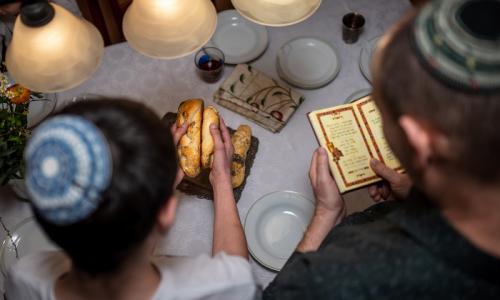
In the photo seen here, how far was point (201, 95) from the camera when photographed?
1.84 meters

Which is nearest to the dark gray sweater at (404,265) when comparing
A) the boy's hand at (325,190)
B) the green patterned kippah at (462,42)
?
the green patterned kippah at (462,42)

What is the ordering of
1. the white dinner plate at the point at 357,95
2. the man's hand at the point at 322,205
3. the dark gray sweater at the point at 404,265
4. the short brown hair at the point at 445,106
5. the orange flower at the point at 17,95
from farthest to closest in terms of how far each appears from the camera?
1. the white dinner plate at the point at 357,95
2. the orange flower at the point at 17,95
3. the man's hand at the point at 322,205
4. the dark gray sweater at the point at 404,265
5. the short brown hair at the point at 445,106

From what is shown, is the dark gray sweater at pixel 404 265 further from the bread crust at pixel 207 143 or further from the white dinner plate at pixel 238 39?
the white dinner plate at pixel 238 39

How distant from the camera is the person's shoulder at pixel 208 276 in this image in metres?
1.04

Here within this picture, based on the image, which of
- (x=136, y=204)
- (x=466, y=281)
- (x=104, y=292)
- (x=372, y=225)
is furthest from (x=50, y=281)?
(x=466, y=281)

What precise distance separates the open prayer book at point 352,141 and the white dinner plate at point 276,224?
152 millimetres

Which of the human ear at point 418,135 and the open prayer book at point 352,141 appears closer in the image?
the human ear at point 418,135

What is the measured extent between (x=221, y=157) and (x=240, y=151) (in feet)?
0.38

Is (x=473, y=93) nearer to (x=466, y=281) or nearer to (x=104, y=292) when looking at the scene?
(x=466, y=281)

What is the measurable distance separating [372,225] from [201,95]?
963mm

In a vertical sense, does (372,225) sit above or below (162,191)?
below

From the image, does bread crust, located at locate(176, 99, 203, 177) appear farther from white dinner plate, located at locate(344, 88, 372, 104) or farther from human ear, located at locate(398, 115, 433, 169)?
human ear, located at locate(398, 115, 433, 169)

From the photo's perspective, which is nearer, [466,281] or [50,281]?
[466,281]

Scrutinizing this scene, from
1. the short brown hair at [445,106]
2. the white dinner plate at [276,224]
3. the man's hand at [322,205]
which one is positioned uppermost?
the short brown hair at [445,106]
